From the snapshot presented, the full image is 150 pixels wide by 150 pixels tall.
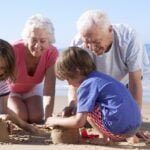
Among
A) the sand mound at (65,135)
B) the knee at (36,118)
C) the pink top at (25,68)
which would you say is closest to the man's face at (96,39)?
the sand mound at (65,135)

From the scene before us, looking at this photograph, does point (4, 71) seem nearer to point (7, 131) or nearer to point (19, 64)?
point (7, 131)

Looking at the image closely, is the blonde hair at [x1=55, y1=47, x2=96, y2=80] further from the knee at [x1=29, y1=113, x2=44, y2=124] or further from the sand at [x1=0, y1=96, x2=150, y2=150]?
the knee at [x1=29, y1=113, x2=44, y2=124]

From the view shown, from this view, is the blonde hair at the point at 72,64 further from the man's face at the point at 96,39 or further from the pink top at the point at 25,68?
the pink top at the point at 25,68

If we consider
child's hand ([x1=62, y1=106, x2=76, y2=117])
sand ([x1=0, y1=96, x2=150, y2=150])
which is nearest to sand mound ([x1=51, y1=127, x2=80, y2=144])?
sand ([x1=0, y1=96, x2=150, y2=150])

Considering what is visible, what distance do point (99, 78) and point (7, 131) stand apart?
3.36 feet

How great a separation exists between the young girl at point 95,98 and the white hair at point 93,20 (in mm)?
388

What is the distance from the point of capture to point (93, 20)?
4.57 meters

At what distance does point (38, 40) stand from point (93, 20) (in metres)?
0.81

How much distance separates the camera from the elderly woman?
5215 mm

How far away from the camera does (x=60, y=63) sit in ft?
13.6

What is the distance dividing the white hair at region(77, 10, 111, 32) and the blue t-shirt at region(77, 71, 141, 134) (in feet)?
1.73

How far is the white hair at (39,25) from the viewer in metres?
5.21

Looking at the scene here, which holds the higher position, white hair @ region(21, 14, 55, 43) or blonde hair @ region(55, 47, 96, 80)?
white hair @ region(21, 14, 55, 43)

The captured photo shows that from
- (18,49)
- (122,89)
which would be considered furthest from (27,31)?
(122,89)
